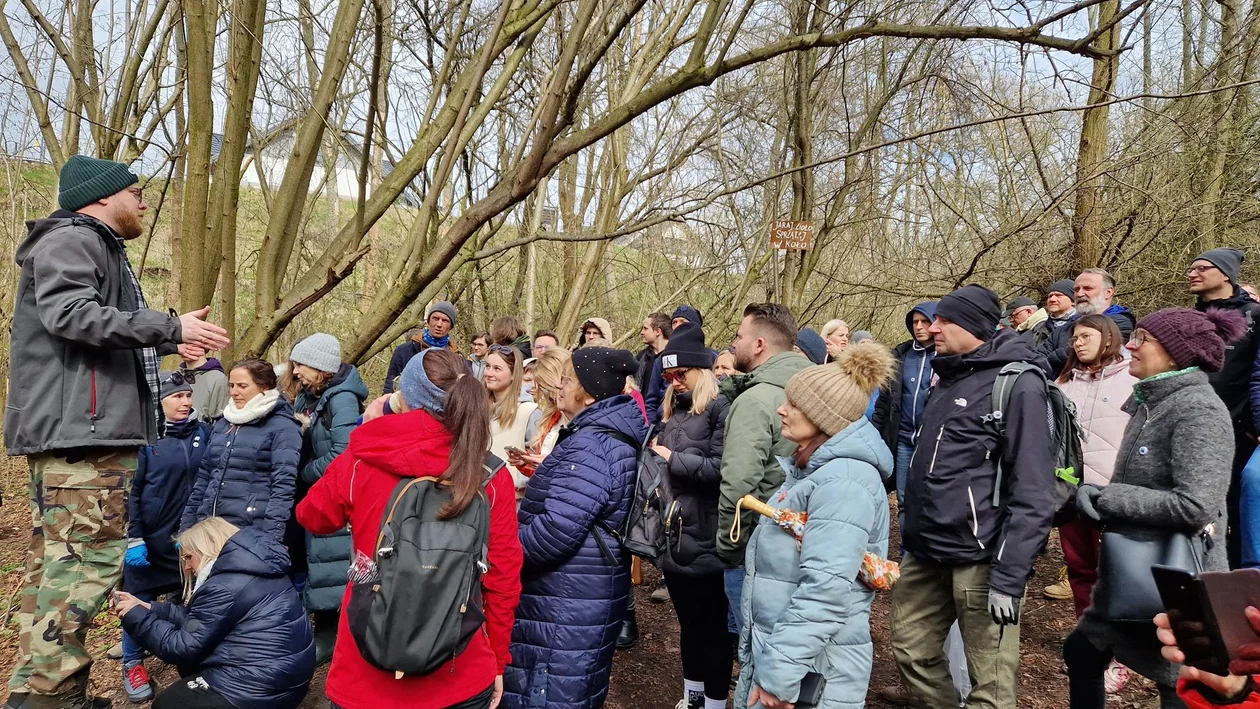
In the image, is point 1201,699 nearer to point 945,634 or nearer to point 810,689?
point 810,689

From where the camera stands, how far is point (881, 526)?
2670 millimetres

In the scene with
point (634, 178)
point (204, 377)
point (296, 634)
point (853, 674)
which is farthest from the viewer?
point (634, 178)

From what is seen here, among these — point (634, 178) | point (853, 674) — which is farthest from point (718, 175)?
point (853, 674)

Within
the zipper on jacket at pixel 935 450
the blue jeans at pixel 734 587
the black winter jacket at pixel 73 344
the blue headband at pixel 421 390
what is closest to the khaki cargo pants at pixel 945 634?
the zipper on jacket at pixel 935 450

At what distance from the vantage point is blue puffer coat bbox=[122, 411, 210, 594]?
13.3 ft

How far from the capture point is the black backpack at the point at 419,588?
7.06ft

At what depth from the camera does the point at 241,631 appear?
2979mm

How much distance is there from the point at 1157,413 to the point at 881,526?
3.66 ft

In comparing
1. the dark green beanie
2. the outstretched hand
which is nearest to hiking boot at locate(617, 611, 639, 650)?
the outstretched hand

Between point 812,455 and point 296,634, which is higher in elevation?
point 812,455

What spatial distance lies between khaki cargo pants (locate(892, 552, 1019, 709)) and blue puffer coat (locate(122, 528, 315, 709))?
2540 mm

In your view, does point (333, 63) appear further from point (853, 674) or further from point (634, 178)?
point (634, 178)

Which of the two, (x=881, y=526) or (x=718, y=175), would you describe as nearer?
(x=881, y=526)

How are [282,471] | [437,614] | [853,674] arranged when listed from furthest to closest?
[282,471] < [853,674] < [437,614]
